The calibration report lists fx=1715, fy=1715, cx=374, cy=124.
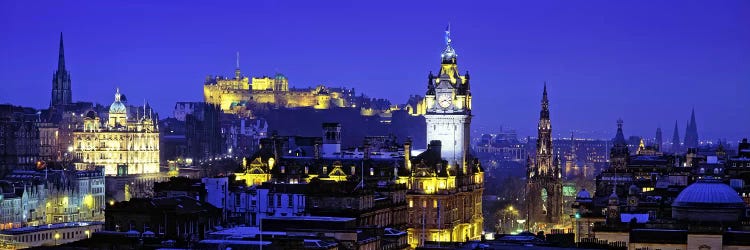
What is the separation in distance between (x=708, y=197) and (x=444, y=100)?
6540 cm

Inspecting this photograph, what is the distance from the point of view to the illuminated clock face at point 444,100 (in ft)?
545

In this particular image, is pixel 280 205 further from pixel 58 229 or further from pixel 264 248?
pixel 264 248

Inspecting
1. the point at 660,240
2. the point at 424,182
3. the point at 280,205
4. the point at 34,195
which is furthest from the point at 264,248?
the point at 34,195

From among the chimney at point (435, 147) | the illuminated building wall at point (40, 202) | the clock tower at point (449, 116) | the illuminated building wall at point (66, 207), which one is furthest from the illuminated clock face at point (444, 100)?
the illuminated building wall at point (66, 207)

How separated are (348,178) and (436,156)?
18418 millimetres

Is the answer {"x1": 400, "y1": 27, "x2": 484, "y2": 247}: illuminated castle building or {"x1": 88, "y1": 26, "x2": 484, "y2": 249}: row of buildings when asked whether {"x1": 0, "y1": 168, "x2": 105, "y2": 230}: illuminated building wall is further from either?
{"x1": 400, "y1": 27, "x2": 484, "y2": 247}: illuminated castle building

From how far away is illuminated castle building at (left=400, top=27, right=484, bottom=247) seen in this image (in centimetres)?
14888

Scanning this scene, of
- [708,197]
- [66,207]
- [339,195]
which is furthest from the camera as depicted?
[66,207]

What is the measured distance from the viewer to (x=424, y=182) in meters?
150

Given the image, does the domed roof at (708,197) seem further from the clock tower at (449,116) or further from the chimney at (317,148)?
the clock tower at (449,116)

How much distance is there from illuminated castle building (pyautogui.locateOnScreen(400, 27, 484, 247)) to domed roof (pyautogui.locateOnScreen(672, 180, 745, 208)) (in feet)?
132

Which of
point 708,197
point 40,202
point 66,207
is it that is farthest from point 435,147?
point 708,197

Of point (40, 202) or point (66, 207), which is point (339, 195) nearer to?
point (40, 202)

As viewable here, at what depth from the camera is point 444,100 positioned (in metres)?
A: 167
